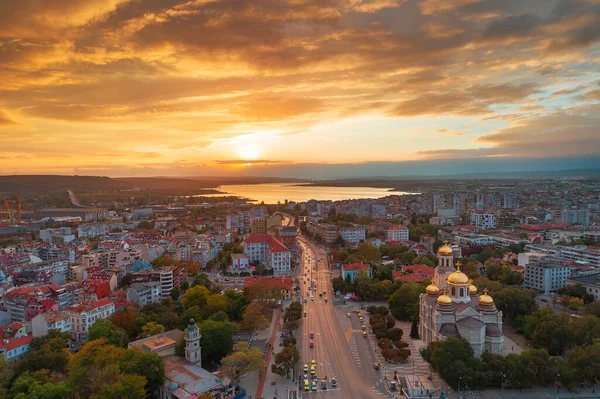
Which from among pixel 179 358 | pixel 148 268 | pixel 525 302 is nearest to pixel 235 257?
pixel 148 268

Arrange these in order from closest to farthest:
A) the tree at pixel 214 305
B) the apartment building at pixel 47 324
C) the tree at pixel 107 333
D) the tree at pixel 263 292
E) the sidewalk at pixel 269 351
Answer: the sidewalk at pixel 269 351
the tree at pixel 107 333
the apartment building at pixel 47 324
the tree at pixel 214 305
the tree at pixel 263 292

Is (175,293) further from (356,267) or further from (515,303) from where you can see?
(515,303)

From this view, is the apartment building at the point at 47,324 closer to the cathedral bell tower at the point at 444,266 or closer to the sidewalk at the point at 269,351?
the sidewalk at the point at 269,351

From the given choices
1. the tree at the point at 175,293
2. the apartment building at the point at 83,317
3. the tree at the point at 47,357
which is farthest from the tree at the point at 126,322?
the tree at the point at 175,293

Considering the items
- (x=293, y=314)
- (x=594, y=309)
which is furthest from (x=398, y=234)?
(x=293, y=314)

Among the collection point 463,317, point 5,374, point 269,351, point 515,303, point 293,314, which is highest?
point 463,317

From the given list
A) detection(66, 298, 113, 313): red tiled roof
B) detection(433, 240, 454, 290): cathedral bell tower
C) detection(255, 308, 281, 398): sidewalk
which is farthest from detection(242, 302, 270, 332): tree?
detection(433, 240, 454, 290): cathedral bell tower

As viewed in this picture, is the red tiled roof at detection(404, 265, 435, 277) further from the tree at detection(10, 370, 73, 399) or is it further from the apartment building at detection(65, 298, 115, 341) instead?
the tree at detection(10, 370, 73, 399)
